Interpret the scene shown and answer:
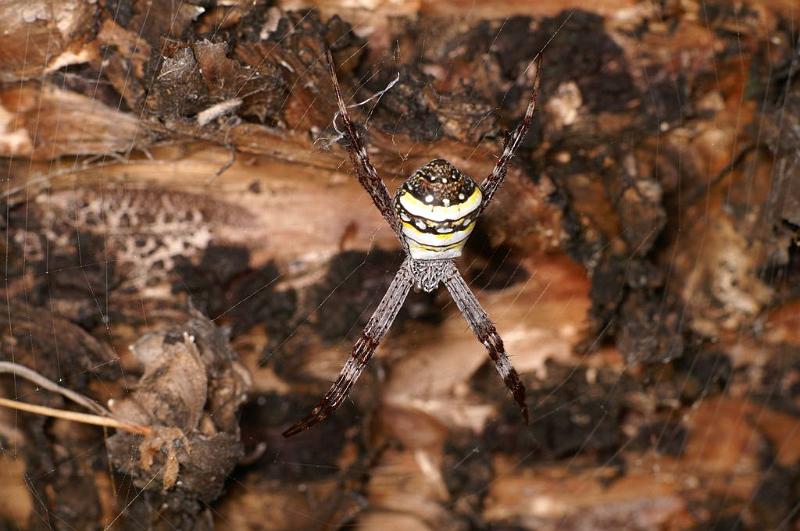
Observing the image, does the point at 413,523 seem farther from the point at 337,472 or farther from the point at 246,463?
the point at 246,463

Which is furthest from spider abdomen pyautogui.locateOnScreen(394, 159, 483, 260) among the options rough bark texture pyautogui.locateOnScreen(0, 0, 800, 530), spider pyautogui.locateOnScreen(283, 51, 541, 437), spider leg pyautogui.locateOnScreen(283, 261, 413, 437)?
spider leg pyautogui.locateOnScreen(283, 261, 413, 437)

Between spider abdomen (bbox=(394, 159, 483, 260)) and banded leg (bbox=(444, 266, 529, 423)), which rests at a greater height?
spider abdomen (bbox=(394, 159, 483, 260))

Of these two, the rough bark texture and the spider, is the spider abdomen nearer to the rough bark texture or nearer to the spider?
the spider

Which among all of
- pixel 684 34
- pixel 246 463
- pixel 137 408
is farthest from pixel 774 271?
pixel 137 408

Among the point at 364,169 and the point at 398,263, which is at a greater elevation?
the point at 364,169

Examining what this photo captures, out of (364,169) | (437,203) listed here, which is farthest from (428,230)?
(364,169)

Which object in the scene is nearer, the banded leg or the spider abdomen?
the spider abdomen

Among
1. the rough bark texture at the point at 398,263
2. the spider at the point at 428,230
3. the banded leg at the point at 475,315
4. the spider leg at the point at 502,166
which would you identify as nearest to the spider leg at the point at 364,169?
the spider at the point at 428,230

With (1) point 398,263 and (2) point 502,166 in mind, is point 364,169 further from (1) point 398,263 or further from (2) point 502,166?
(1) point 398,263
